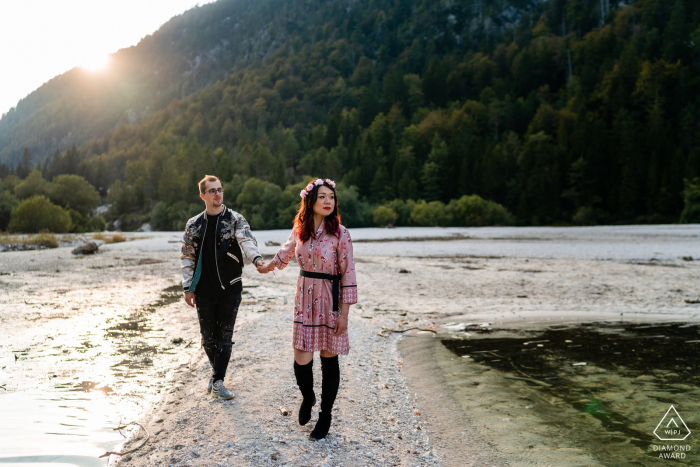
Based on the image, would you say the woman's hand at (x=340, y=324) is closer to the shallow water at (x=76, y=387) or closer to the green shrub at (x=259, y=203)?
the shallow water at (x=76, y=387)

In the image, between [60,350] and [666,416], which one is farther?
[60,350]

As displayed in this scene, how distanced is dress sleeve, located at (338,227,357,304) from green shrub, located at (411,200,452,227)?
6446 centimetres

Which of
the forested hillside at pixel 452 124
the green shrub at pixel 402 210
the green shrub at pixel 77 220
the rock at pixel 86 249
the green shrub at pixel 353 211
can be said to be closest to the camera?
the rock at pixel 86 249

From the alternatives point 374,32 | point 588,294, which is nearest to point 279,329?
point 588,294

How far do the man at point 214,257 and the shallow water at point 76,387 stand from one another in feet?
4.04

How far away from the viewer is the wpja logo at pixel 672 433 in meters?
4.45

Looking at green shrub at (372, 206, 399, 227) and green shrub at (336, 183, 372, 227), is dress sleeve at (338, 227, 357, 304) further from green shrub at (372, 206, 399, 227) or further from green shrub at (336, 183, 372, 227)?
green shrub at (336, 183, 372, 227)

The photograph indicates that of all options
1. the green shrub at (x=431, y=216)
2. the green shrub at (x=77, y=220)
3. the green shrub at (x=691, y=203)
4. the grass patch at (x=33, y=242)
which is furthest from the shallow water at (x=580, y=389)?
the green shrub at (x=77, y=220)

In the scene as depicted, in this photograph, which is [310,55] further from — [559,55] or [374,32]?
[559,55]

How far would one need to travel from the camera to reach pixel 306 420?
14.8 feet

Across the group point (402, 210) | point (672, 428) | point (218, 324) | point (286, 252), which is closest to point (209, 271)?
point (218, 324)

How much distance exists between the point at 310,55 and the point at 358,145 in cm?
8240

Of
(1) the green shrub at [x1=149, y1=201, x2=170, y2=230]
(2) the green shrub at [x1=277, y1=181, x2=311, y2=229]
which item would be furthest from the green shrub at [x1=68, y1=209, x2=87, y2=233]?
(2) the green shrub at [x1=277, y1=181, x2=311, y2=229]

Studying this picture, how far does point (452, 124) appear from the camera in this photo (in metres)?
105
